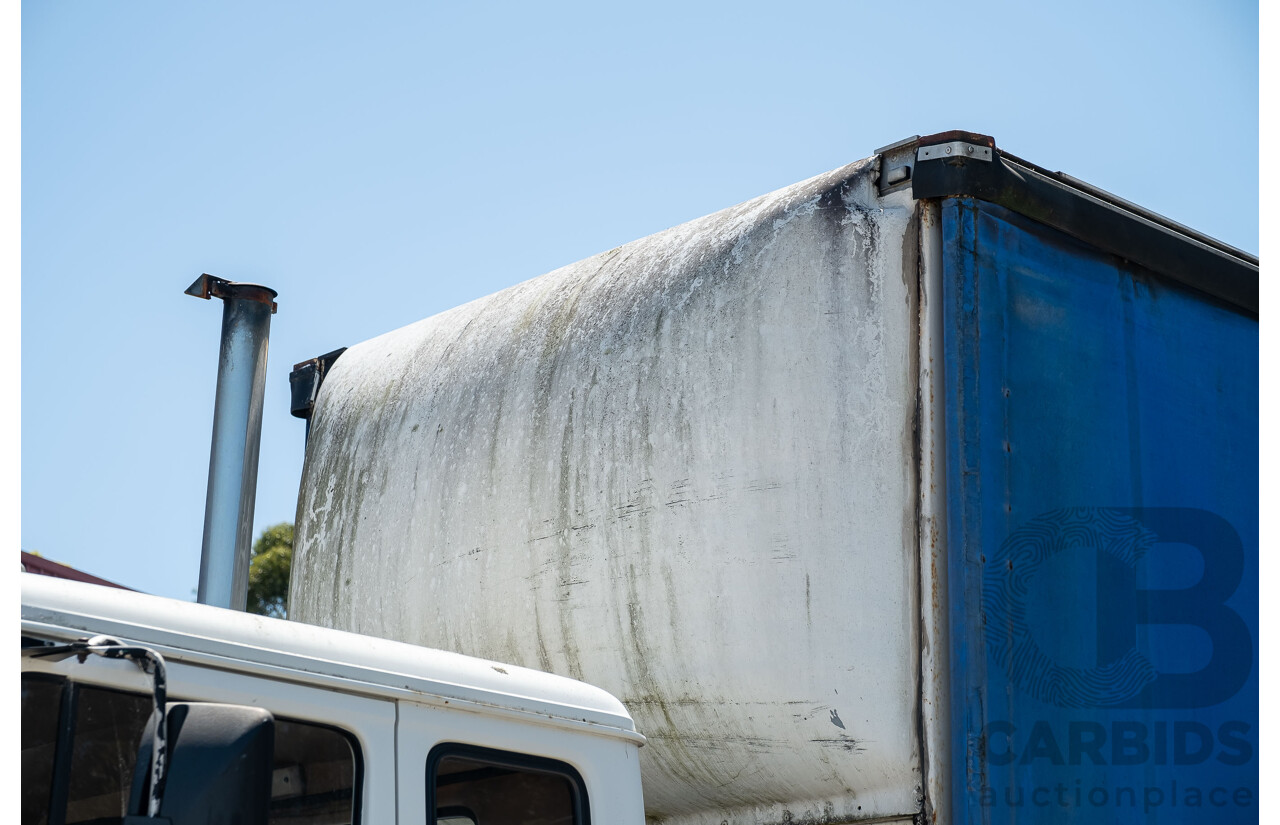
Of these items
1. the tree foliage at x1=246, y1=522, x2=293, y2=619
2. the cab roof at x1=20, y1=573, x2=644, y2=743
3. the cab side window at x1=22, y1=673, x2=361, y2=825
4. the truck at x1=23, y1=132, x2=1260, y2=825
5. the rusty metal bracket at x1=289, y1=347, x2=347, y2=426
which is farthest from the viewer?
the tree foliage at x1=246, y1=522, x2=293, y2=619

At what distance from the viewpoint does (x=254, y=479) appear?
3814mm

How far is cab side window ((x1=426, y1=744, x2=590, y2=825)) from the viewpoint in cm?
237

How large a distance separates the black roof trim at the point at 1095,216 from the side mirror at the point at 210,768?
7.04 feet

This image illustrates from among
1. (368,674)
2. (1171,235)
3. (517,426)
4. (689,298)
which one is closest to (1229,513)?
(1171,235)

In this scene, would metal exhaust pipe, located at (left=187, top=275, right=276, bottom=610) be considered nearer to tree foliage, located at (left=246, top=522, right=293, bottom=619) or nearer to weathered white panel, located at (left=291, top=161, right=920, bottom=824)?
weathered white panel, located at (left=291, top=161, right=920, bottom=824)

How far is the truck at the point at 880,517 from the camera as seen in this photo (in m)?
3.01

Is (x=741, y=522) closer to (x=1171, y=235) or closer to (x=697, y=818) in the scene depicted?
(x=697, y=818)

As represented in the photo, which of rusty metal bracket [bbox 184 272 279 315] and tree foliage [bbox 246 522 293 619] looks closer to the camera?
rusty metal bracket [bbox 184 272 279 315]

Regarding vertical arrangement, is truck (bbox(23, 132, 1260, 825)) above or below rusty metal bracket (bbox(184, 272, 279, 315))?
below

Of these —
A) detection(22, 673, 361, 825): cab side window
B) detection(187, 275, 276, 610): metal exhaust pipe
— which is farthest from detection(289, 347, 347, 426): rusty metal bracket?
detection(22, 673, 361, 825): cab side window

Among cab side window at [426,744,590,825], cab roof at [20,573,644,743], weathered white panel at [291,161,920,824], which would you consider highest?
weathered white panel at [291,161,920,824]

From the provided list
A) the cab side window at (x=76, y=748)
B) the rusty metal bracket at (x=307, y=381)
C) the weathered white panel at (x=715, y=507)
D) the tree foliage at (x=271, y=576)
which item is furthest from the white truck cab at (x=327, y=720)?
the tree foliage at (x=271, y=576)

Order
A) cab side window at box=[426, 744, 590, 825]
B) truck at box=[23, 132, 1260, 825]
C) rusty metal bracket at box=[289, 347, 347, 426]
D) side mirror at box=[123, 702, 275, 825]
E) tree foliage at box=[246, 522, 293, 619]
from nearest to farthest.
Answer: side mirror at box=[123, 702, 275, 825] < cab side window at box=[426, 744, 590, 825] < truck at box=[23, 132, 1260, 825] < rusty metal bracket at box=[289, 347, 347, 426] < tree foliage at box=[246, 522, 293, 619]

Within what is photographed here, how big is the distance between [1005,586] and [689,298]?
43.8 inches
